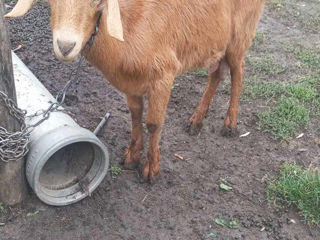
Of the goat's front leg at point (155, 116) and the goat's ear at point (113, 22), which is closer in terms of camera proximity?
the goat's ear at point (113, 22)

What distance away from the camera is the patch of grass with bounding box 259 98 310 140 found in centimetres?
462

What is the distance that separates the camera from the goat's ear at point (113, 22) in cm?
249

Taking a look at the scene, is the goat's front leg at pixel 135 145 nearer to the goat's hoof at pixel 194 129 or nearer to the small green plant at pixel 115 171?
the small green plant at pixel 115 171

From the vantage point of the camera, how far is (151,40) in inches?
129

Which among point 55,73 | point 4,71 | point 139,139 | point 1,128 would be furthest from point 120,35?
point 55,73

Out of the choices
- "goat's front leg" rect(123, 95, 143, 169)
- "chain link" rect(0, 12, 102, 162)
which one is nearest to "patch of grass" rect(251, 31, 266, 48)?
"goat's front leg" rect(123, 95, 143, 169)

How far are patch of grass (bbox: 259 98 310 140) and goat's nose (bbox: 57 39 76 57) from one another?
268 centimetres

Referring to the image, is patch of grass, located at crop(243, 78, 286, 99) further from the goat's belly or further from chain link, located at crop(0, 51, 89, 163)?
chain link, located at crop(0, 51, 89, 163)

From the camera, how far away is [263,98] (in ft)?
16.9

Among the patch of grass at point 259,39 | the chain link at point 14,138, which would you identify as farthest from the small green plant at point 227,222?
the patch of grass at point 259,39

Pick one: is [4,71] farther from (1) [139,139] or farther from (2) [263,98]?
(2) [263,98]

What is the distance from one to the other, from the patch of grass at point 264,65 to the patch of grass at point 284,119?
2.23 feet

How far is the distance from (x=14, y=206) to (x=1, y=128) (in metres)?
0.76

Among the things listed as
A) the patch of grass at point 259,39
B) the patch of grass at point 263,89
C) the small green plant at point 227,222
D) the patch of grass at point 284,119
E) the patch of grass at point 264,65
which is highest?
the small green plant at point 227,222
